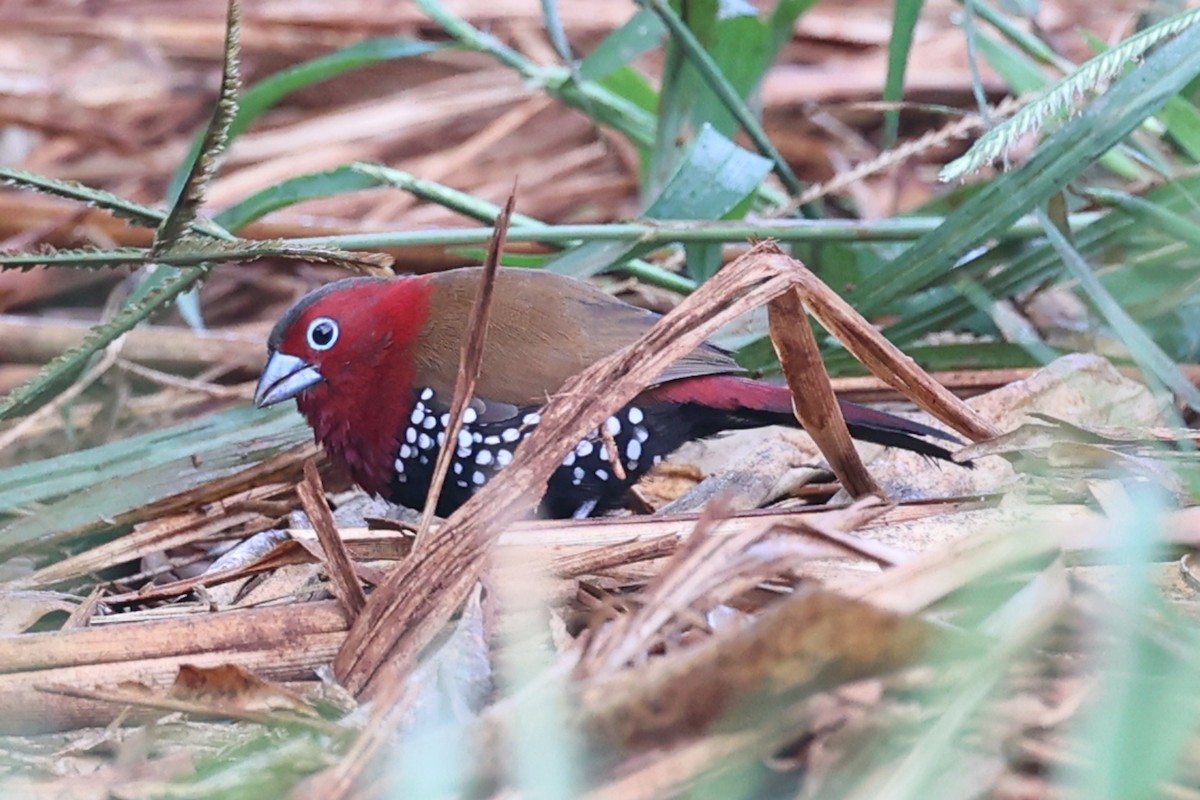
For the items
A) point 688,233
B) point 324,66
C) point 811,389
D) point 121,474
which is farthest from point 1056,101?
point 324,66

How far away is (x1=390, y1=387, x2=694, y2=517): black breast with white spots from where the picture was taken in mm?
2545

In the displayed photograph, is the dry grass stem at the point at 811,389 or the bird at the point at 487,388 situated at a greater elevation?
the bird at the point at 487,388

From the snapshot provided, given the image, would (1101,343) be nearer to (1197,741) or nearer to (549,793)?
(1197,741)

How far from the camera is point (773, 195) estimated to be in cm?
363

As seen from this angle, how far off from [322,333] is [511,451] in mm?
532

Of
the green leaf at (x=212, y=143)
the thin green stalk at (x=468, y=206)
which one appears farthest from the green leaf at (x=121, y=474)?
the green leaf at (x=212, y=143)

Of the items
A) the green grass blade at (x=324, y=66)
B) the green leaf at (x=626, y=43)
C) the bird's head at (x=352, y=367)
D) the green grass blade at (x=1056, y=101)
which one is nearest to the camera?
the green grass blade at (x=1056, y=101)

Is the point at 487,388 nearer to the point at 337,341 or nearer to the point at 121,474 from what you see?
the point at 337,341

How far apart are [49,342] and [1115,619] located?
3.09 metres

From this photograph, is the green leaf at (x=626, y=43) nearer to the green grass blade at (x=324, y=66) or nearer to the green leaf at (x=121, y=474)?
the green grass blade at (x=324, y=66)

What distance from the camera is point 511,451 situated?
253 cm

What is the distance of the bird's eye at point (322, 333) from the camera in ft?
9.07

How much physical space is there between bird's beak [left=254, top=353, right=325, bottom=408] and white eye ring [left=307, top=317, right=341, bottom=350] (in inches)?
1.8

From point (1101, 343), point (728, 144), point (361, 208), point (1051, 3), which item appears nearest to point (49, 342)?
point (361, 208)
